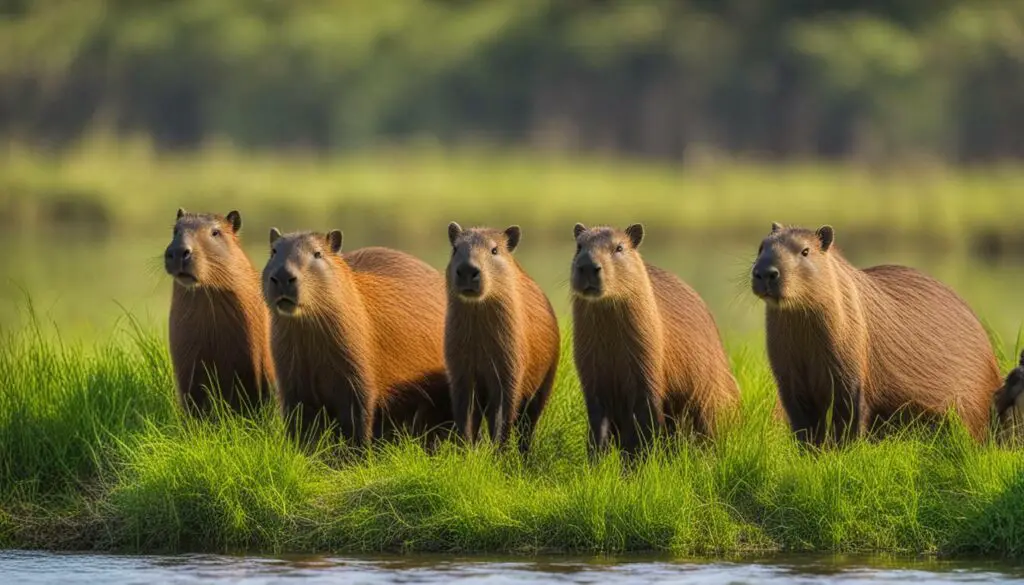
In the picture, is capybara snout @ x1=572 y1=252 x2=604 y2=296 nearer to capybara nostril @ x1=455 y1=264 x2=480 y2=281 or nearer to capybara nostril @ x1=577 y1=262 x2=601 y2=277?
capybara nostril @ x1=577 y1=262 x2=601 y2=277

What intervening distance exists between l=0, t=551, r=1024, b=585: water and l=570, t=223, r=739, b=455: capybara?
1075 mm

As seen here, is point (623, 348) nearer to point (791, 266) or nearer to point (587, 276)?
point (587, 276)

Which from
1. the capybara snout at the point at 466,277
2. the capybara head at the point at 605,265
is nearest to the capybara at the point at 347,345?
the capybara snout at the point at 466,277

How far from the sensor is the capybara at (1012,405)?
359 inches

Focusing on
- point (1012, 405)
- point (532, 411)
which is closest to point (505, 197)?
point (532, 411)

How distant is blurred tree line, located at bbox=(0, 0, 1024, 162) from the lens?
73.9 m

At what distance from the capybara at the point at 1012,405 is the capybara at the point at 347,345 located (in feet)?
8.80

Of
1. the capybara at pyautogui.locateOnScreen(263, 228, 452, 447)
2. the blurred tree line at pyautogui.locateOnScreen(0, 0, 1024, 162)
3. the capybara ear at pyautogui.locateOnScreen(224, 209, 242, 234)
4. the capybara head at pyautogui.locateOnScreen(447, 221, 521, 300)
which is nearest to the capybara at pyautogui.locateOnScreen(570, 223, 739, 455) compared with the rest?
the capybara head at pyautogui.locateOnScreen(447, 221, 521, 300)

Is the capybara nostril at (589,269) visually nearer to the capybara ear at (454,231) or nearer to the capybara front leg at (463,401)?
the capybara ear at (454,231)

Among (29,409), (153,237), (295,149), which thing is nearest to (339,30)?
(295,149)

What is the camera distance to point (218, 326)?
9.25 metres

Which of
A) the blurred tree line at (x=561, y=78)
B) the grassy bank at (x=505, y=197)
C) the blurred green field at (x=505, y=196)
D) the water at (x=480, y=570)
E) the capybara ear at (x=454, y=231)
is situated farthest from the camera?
the blurred tree line at (x=561, y=78)

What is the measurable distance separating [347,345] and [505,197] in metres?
44.9

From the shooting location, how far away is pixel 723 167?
7000cm
